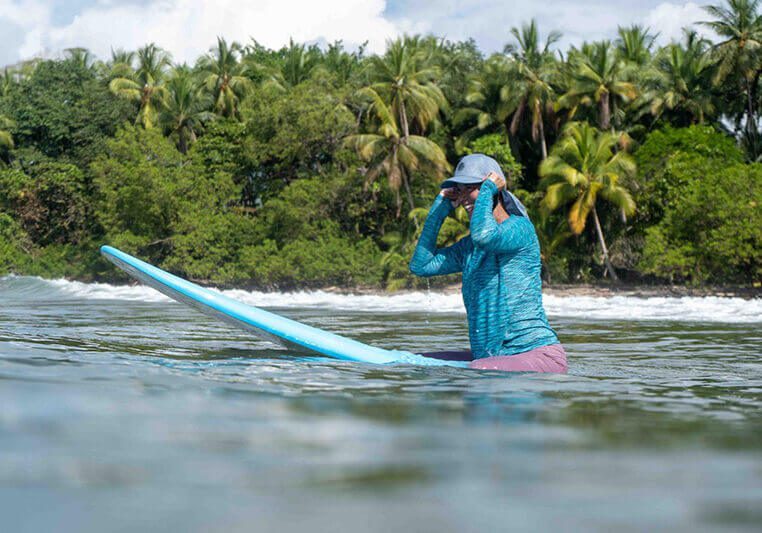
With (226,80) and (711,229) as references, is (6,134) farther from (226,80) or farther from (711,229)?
(711,229)

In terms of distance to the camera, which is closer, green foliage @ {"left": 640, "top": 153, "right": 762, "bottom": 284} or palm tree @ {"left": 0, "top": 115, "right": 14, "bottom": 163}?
green foliage @ {"left": 640, "top": 153, "right": 762, "bottom": 284}

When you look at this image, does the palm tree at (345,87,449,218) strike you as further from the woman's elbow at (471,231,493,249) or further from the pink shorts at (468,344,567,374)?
the woman's elbow at (471,231,493,249)

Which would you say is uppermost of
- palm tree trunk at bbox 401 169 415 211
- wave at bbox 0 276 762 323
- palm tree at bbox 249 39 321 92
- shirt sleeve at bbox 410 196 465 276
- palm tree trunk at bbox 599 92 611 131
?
palm tree at bbox 249 39 321 92

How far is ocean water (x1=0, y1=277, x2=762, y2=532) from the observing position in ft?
7.54

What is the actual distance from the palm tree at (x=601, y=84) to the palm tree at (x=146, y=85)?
1884cm

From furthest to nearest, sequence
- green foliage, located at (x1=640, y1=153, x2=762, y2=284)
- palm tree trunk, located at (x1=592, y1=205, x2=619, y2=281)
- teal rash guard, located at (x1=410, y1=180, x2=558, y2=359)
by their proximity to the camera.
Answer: palm tree trunk, located at (x1=592, y1=205, x2=619, y2=281)
green foliage, located at (x1=640, y1=153, x2=762, y2=284)
teal rash guard, located at (x1=410, y1=180, x2=558, y2=359)

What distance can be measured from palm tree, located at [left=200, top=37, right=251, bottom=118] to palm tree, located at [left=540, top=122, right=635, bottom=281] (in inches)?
662

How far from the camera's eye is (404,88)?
35.3 meters

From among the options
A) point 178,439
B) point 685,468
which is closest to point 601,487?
point 685,468

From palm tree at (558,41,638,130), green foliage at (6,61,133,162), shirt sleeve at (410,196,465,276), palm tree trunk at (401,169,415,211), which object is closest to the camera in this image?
shirt sleeve at (410,196,465,276)

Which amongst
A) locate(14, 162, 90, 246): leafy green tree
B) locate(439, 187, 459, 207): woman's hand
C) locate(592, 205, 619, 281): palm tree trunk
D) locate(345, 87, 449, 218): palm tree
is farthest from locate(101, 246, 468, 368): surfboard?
locate(14, 162, 90, 246): leafy green tree

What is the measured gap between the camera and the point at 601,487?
8.43ft

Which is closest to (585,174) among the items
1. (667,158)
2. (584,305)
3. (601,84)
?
(667,158)

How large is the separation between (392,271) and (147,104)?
1686 cm
